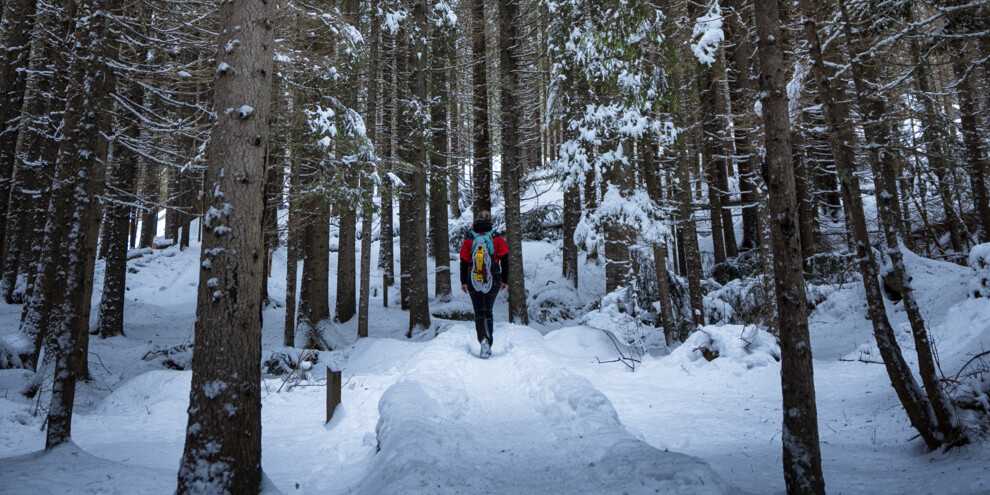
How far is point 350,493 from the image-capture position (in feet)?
13.2

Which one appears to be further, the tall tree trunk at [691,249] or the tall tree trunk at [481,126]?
the tall tree trunk at [481,126]

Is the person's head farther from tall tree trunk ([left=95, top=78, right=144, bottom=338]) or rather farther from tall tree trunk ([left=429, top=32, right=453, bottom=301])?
tall tree trunk ([left=95, top=78, right=144, bottom=338])

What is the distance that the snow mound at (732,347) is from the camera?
7.52 metres

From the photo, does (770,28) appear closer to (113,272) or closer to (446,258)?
(446,258)

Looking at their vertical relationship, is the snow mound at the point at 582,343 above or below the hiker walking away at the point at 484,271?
below

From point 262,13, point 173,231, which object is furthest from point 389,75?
point 173,231

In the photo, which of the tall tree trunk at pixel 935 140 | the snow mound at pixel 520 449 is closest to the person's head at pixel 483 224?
the snow mound at pixel 520 449

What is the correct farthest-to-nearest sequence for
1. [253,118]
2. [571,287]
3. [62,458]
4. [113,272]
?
[571,287]
[113,272]
[62,458]
[253,118]

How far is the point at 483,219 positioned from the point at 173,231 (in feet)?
93.9

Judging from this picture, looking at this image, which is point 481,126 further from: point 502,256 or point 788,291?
point 788,291

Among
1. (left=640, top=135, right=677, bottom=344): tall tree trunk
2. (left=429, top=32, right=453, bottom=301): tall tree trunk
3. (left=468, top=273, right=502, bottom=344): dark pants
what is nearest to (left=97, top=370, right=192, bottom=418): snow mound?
(left=468, top=273, right=502, bottom=344): dark pants

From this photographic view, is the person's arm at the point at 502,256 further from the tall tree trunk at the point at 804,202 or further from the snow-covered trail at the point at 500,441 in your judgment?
the tall tree trunk at the point at 804,202

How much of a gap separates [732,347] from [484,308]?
153 inches

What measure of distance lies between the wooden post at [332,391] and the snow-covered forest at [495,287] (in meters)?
0.04
